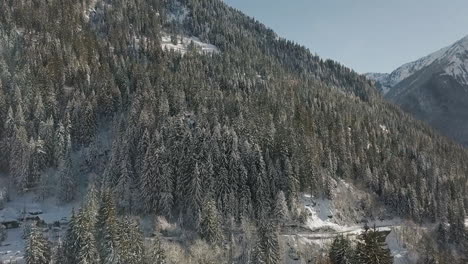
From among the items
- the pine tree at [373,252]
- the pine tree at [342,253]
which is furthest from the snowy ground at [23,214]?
the pine tree at [373,252]

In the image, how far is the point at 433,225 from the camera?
131750 mm

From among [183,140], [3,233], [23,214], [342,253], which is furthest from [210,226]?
[3,233]

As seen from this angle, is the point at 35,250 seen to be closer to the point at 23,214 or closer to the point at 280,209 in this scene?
the point at 23,214

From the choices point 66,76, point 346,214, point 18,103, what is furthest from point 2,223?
point 346,214

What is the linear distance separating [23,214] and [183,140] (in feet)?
135

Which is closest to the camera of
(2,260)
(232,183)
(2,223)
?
(2,260)

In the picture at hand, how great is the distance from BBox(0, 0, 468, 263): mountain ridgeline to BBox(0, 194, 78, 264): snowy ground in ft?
10.0

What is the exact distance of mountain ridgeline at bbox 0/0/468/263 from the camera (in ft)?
340

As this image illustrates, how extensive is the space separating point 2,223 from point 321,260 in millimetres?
71515

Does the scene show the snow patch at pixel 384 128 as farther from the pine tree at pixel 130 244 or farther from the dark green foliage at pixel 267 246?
the pine tree at pixel 130 244

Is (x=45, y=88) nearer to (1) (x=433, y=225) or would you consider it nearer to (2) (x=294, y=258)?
(2) (x=294, y=258)

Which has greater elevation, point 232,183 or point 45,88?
point 45,88

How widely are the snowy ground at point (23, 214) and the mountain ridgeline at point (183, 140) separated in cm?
305

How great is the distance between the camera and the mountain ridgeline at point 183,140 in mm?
103750
